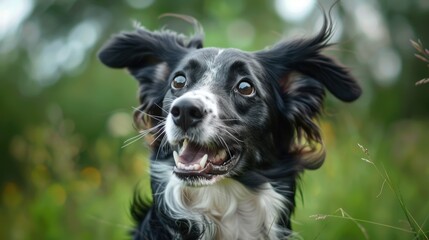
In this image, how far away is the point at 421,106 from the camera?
1173 cm

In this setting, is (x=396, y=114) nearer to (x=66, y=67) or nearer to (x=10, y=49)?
(x=66, y=67)

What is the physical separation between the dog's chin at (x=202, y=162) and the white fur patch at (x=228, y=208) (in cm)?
19

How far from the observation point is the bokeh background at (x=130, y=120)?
673cm

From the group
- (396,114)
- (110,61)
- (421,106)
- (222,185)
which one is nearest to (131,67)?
(110,61)

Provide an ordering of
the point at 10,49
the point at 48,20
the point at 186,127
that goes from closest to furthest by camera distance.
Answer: the point at 186,127 → the point at 10,49 → the point at 48,20

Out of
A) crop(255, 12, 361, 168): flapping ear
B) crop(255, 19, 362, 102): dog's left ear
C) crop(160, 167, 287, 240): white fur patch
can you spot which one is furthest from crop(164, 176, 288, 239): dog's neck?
crop(255, 19, 362, 102): dog's left ear

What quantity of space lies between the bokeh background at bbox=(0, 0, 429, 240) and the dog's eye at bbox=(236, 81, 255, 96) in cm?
73

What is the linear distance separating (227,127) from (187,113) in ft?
1.03

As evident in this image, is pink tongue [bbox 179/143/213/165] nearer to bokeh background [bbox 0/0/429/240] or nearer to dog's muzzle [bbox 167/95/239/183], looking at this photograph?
dog's muzzle [bbox 167/95/239/183]

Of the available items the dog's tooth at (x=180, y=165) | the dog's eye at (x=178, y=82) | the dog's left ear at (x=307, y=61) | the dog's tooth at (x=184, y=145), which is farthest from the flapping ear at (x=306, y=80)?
the dog's tooth at (x=180, y=165)

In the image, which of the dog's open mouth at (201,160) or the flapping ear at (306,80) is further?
the flapping ear at (306,80)

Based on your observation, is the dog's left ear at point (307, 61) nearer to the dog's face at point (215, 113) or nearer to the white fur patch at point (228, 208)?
the dog's face at point (215, 113)

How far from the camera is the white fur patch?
15.1 ft

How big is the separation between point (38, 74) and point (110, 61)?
276 inches
